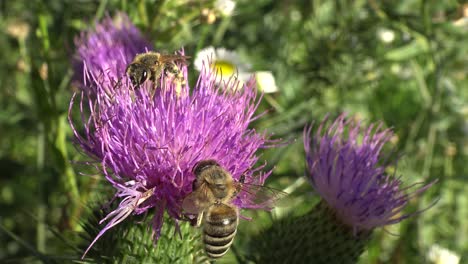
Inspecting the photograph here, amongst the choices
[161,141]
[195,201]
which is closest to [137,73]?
[161,141]

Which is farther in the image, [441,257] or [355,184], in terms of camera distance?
[441,257]

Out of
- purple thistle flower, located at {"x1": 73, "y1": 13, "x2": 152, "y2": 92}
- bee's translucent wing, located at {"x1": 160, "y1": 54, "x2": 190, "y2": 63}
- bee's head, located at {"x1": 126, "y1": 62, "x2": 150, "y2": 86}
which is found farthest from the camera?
purple thistle flower, located at {"x1": 73, "y1": 13, "x2": 152, "y2": 92}

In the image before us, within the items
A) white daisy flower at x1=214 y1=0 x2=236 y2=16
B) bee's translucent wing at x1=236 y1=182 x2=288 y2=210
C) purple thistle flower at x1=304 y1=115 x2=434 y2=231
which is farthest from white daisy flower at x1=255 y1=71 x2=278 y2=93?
bee's translucent wing at x1=236 y1=182 x2=288 y2=210

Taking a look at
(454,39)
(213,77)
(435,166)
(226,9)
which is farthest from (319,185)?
(435,166)

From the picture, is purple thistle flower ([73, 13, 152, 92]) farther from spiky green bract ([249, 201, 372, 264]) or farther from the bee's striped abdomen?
spiky green bract ([249, 201, 372, 264])

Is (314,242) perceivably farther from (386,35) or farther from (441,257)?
(386,35)

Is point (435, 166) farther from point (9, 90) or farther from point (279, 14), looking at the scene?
point (9, 90)
